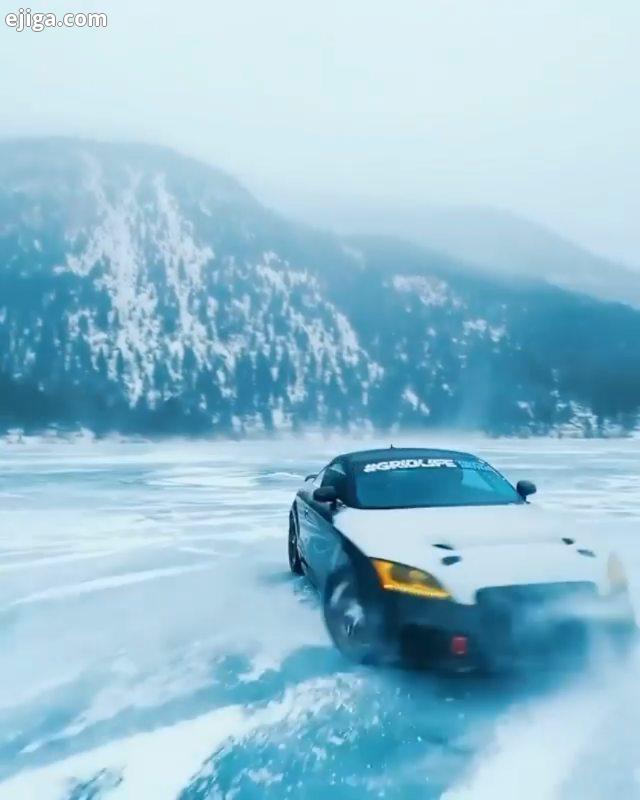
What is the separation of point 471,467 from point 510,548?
1.57 metres

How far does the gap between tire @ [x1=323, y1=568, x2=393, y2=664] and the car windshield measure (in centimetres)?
71

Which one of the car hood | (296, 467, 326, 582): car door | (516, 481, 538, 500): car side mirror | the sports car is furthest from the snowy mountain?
the sports car

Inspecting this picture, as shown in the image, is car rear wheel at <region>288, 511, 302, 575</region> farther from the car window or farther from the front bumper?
the front bumper

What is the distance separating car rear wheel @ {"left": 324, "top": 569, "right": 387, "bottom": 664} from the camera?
407 cm

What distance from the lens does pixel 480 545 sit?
4.12 metres

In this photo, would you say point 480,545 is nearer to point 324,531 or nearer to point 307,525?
point 324,531

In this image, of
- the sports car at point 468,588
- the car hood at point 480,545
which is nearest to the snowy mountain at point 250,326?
the car hood at point 480,545

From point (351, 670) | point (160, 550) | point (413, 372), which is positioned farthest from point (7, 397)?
point (351, 670)

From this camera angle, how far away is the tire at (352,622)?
159 inches

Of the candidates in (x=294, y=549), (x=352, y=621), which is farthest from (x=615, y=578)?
(x=294, y=549)

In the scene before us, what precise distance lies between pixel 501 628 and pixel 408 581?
490 millimetres

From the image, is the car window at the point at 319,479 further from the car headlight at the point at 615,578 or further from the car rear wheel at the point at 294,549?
the car headlight at the point at 615,578

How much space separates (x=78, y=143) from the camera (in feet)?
415

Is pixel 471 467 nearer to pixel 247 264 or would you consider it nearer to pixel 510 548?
pixel 510 548
